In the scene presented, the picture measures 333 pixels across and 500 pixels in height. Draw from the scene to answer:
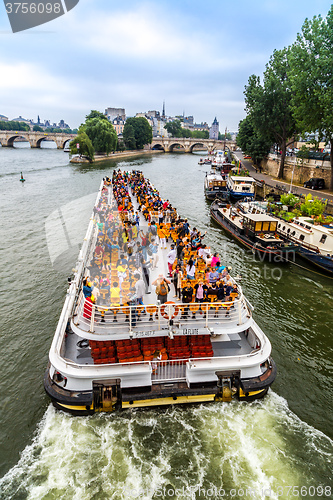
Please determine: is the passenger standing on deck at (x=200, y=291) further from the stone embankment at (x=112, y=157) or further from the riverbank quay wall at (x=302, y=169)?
the stone embankment at (x=112, y=157)

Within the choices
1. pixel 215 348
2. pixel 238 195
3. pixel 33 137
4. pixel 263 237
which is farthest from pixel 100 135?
pixel 215 348

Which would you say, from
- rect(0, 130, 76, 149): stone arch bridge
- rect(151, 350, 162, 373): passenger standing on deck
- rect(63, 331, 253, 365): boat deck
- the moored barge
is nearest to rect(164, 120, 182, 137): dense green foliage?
A: rect(0, 130, 76, 149): stone arch bridge

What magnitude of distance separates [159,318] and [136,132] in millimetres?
119022

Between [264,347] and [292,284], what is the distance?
12.5 m

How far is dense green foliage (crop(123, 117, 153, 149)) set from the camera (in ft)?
372

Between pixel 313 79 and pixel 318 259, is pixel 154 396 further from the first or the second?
pixel 313 79

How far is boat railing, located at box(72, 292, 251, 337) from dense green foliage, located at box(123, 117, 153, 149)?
11338cm

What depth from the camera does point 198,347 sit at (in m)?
10.2

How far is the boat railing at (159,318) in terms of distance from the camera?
9680 millimetres

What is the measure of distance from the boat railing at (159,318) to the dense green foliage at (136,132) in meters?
113

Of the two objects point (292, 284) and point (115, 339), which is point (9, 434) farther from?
point (292, 284)

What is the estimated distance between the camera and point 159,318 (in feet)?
31.5

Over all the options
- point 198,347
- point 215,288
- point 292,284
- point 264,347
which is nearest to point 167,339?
point 198,347

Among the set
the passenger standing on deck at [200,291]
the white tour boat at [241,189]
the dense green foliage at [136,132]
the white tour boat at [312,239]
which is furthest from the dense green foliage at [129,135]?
the passenger standing on deck at [200,291]
